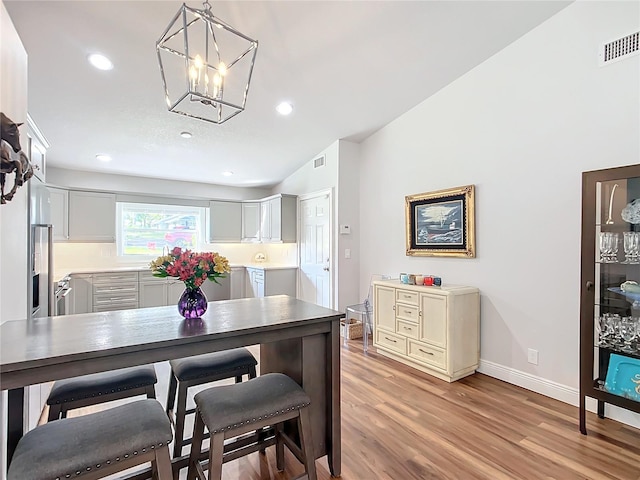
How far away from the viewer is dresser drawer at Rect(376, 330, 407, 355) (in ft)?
11.5

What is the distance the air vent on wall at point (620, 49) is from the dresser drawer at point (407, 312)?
2.53m

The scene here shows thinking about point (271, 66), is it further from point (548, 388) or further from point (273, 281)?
point (548, 388)

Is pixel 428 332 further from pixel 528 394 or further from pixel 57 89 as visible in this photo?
pixel 57 89

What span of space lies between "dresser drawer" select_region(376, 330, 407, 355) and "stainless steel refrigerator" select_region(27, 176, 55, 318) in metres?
3.15

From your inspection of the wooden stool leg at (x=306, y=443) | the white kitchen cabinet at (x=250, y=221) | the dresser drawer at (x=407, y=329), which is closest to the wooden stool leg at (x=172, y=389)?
the wooden stool leg at (x=306, y=443)

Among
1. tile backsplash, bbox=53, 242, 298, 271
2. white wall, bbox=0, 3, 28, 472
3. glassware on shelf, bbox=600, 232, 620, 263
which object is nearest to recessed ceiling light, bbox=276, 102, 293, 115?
white wall, bbox=0, 3, 28, 472

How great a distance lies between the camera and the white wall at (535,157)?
2.45m

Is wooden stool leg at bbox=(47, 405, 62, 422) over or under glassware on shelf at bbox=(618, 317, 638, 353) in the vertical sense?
under

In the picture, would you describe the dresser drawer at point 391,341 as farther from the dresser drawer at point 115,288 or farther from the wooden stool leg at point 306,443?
the dresser drawer at point 115,288

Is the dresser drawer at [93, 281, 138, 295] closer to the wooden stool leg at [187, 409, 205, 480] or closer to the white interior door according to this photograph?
the white interior door

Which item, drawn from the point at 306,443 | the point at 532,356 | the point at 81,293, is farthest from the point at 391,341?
the point at 81,293

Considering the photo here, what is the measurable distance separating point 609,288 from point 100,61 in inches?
170

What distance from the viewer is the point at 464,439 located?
7.04 ft

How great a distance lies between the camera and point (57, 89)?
2994 mm
